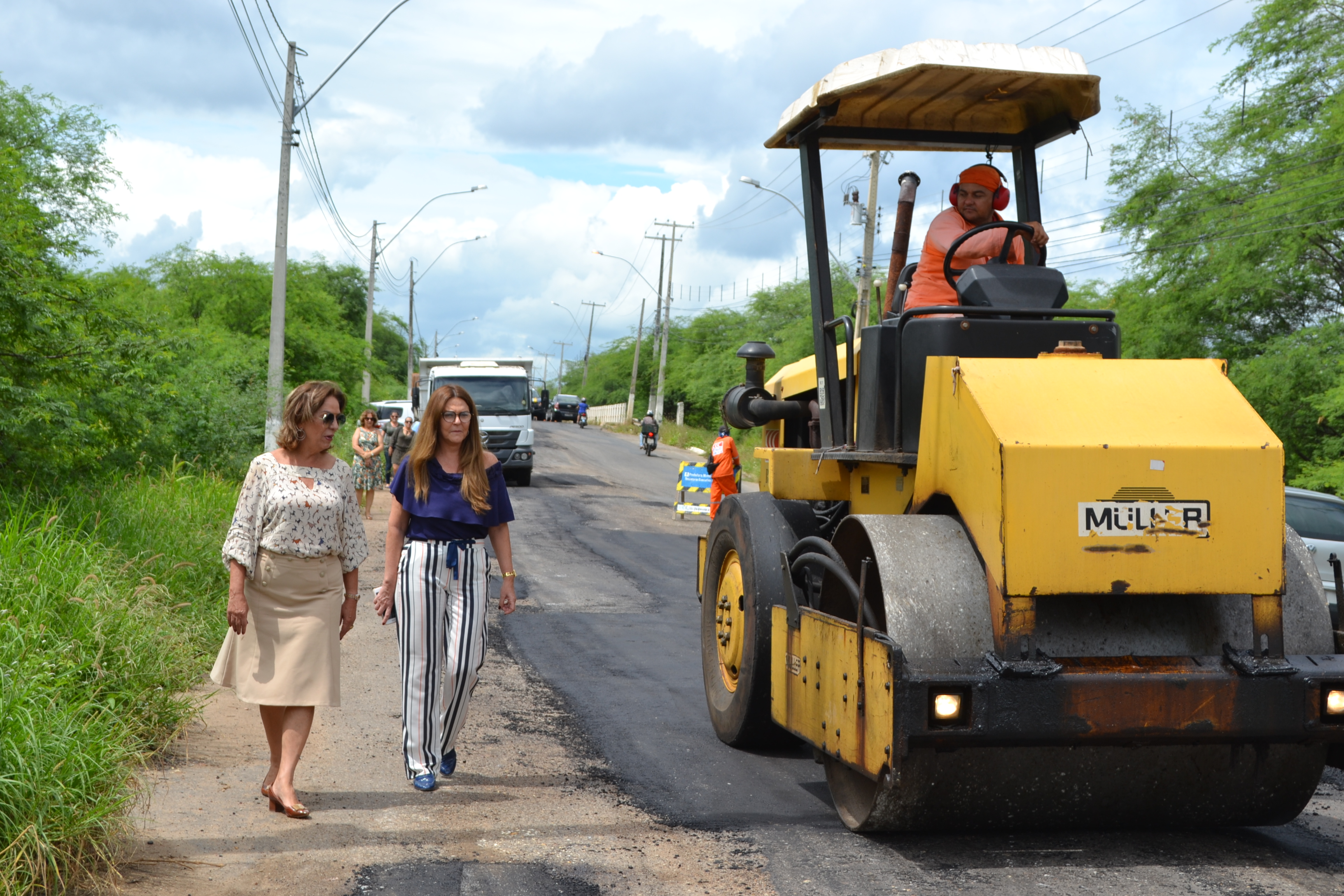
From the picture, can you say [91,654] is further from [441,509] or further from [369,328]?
[369,328]

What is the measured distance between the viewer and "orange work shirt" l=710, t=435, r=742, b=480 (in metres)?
18.1

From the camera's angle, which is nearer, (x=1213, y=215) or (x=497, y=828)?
(x=497, y=828)

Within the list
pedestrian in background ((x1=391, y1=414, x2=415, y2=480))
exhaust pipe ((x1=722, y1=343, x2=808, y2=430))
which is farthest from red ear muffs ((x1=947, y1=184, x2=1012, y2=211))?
pedestrian in background ((x1=391, y1=414, x2=415, y2=480))

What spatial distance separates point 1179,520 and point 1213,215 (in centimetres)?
1962

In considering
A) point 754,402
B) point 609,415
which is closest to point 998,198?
point 754,402

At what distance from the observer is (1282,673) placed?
158 inches

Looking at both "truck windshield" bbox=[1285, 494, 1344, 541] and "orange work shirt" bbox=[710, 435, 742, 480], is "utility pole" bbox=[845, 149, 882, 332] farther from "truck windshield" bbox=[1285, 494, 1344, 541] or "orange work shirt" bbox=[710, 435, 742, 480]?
"truck windshield" bbox=[1285, 494, 1344, 541]

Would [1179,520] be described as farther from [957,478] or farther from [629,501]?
[629,501]

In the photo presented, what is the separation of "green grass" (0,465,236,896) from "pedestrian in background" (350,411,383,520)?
7.29 meters

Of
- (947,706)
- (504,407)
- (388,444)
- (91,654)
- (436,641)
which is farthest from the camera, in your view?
(504,407)

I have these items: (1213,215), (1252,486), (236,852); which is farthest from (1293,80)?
(236,852)

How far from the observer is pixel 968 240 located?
534cm

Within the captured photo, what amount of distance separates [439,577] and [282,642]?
73 centimetres

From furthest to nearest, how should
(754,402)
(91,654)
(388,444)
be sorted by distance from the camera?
(388,444)
(754,402)
(91,654)
